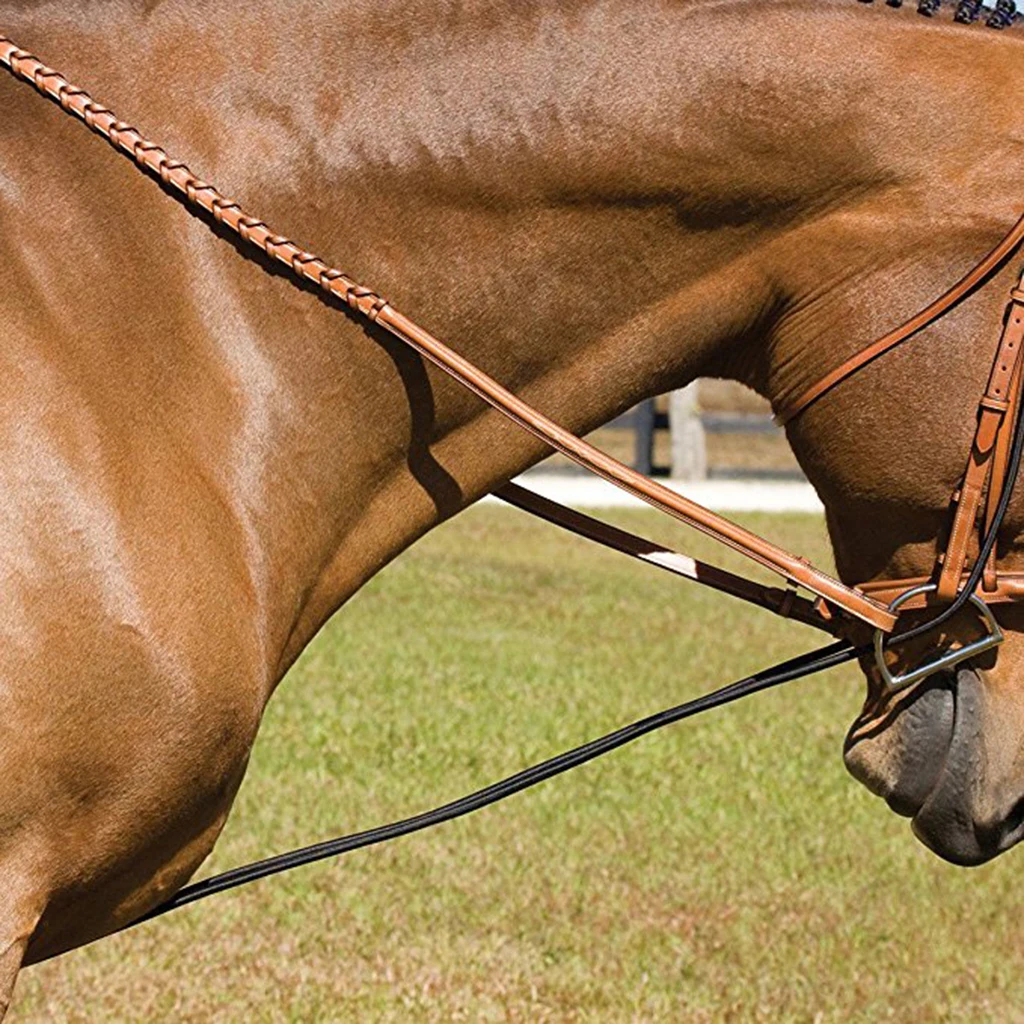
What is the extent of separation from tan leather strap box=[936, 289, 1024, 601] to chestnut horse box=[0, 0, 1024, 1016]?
0.07ft

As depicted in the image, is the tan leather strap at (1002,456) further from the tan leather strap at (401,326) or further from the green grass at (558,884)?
the green grass at (558,884)

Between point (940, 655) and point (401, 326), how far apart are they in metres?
0.89

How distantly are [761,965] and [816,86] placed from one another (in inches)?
134

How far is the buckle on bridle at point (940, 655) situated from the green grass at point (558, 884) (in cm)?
250

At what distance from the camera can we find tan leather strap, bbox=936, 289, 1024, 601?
250 cm

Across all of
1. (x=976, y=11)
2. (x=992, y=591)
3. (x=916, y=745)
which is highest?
(x=976, y=11)

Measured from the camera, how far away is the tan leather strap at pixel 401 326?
2359mm

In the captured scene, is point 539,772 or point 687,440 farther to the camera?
point 687,440

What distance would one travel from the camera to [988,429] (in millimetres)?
2516

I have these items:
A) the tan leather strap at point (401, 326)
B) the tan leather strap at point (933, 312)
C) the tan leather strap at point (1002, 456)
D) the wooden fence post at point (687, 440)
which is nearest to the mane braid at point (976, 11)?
the tan leather strap at point (933, 312)

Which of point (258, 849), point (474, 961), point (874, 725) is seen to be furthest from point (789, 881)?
point (874, 725)

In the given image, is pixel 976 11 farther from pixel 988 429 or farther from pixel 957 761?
pixel 957 761

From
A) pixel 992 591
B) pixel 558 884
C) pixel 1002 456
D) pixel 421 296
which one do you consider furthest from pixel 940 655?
pixel 558 884

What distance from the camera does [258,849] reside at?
20.2 ft
